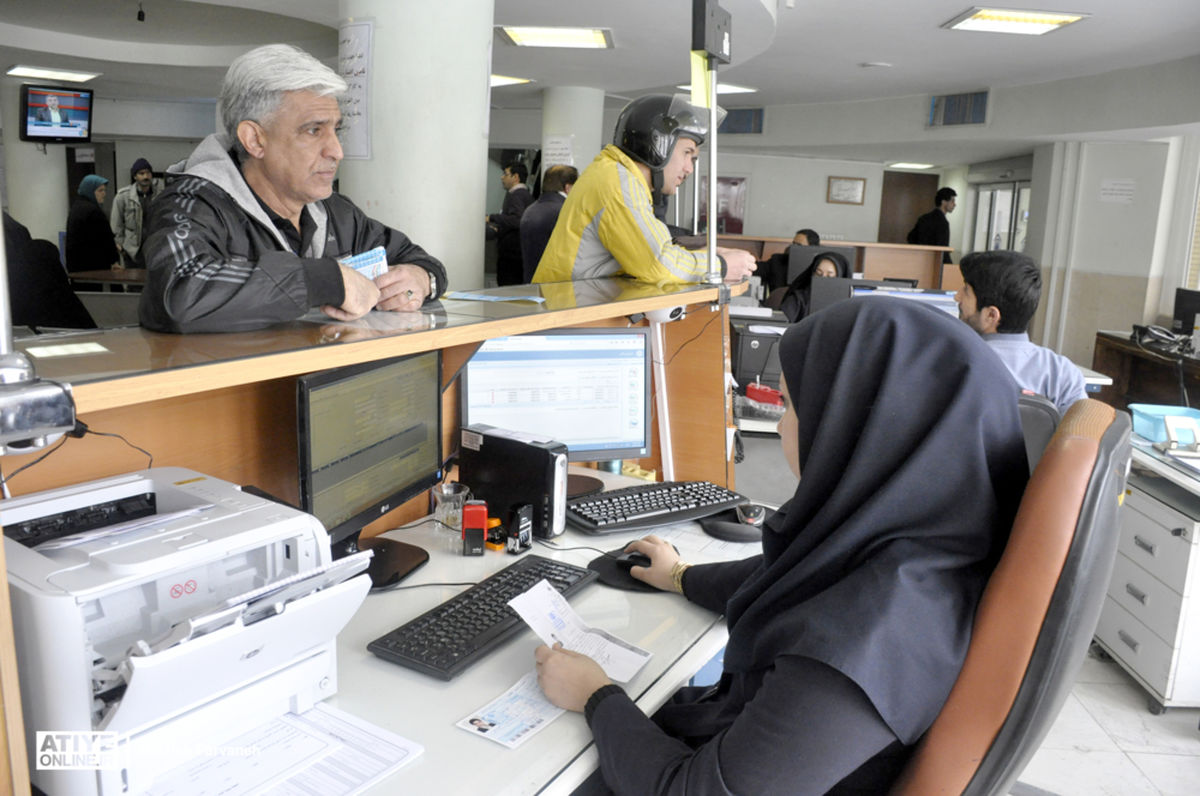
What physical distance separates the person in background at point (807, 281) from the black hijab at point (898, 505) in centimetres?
331

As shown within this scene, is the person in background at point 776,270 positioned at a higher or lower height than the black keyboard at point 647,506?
higher

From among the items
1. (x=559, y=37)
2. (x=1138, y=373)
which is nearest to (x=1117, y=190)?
(x=1138, y=373)

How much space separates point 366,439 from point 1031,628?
3.55 feet

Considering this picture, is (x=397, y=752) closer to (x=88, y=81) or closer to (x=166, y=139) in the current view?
(x=88, y=81)

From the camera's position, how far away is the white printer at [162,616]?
84cm

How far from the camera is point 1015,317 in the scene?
115 inches

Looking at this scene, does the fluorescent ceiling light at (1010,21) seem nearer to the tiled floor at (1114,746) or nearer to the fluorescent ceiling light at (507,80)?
the fluorescent ceiling light at (507,80)

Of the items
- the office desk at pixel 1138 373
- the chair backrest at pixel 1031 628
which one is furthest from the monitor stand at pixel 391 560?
the office desk at pixel 1138 373

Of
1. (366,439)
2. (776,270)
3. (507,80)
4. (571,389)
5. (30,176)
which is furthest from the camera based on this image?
(30,176)

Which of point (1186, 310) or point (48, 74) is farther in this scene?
point (48, 74)

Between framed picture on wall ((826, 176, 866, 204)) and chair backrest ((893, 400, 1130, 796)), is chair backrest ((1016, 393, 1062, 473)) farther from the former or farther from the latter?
framed picture on wall ((826, 176, 866, 204))

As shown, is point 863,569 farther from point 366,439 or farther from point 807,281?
point 807,281

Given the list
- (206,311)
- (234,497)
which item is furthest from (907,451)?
(206,311)

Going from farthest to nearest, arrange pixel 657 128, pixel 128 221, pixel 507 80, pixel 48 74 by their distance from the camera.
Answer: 1. pixel 48 74
2. pixel 507 80
3. pixel 128 221
4. pixel 657 128
